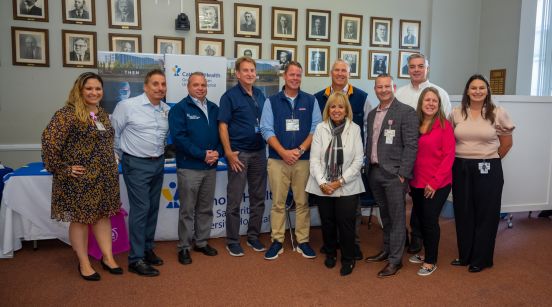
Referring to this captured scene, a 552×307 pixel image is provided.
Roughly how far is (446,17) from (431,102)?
4.22 meters

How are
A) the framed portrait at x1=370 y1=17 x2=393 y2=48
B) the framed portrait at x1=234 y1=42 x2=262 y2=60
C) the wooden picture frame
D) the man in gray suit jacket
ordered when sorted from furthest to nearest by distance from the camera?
the framed portrait at x1=370 y1=17 x2=393 y2=48 < the framed portrait at x1=234 y1=42 x2=262 y2=60 < the wooden picture frame < the man in gray suit jacket

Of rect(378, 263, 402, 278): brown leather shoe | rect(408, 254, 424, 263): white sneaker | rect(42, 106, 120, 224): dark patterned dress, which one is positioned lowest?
rect(408, 254, 424, 263): white sneaker

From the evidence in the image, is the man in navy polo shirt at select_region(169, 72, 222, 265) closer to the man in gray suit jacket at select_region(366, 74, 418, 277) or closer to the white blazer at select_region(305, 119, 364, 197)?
the white blazer at select_region(305, 119, 364, 197)

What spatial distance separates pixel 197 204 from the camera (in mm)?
3184

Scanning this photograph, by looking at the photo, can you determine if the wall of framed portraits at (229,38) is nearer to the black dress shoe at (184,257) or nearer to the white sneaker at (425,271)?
the black dress shoe at (184,257)

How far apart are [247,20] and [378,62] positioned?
2.08 meters

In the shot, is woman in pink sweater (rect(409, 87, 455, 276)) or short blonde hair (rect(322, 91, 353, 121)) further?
short blonde hair (rect(322, 91, 353, 121))

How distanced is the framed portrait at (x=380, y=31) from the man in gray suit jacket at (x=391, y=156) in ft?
11.2

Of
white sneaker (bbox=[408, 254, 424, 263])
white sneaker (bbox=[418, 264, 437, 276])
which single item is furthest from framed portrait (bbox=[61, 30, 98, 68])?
white sneaker (bbox=[418, 264, 437, 276])

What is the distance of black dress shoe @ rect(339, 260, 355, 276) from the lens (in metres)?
2.85

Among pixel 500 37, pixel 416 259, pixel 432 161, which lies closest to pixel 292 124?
pixel 432 161

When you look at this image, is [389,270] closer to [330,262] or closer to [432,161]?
[330,262]

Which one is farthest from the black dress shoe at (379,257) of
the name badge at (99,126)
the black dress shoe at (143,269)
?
the name badge at (99,126)

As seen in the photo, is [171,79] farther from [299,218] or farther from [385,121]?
[385,121]
